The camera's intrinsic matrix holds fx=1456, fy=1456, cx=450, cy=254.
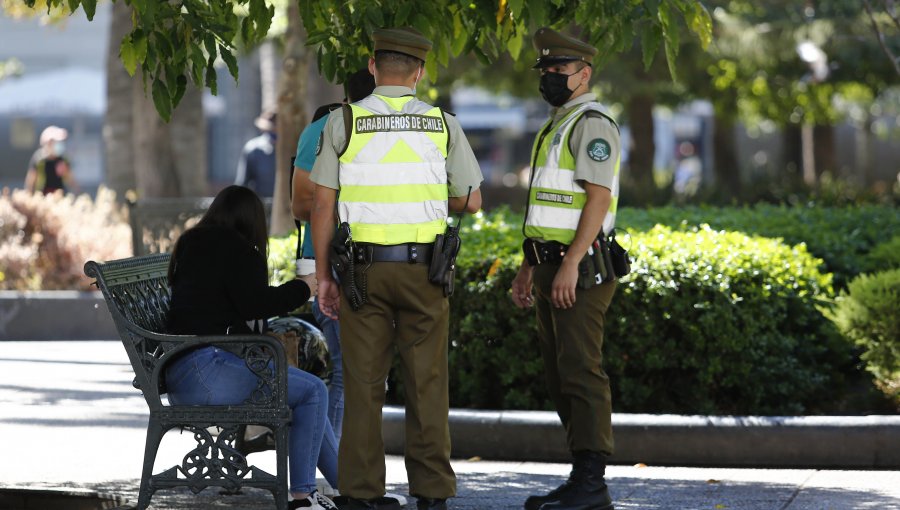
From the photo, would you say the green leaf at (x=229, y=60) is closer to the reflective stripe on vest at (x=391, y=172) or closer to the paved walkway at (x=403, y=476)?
the reflective stripe on vest at (x=391, y=172)

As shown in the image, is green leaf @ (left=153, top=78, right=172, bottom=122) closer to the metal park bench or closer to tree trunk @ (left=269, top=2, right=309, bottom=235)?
Result: the metal park bench

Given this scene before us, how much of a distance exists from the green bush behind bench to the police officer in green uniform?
1.55m

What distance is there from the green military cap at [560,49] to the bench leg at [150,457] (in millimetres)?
2070

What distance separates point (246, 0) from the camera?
6184 millimetres

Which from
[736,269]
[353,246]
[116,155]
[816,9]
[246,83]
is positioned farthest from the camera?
[246,83]

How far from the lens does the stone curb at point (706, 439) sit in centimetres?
681

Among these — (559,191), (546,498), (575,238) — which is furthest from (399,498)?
(559,191)

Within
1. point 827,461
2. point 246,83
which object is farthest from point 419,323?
point 246,83

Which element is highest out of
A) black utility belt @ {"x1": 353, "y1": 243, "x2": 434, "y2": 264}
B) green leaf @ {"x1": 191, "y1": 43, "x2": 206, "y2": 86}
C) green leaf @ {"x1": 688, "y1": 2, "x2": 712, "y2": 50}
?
green leaf @ {"x1": 688, "y1": 2, "x2": 712, "y2": 50}

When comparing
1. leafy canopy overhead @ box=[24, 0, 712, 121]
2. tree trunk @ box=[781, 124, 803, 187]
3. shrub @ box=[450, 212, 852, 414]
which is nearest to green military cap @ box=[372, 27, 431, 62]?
leafy canopy overhead @ box=[24, 0, 712, 121]

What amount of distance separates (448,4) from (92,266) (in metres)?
2.03

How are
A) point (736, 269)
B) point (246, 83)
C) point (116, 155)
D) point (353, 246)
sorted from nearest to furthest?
point (353, 246) → point (736, 269) → point (116, 155) → point (246, 83)

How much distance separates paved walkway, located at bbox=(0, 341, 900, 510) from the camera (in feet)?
20.0

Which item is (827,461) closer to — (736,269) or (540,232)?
(736,269)
